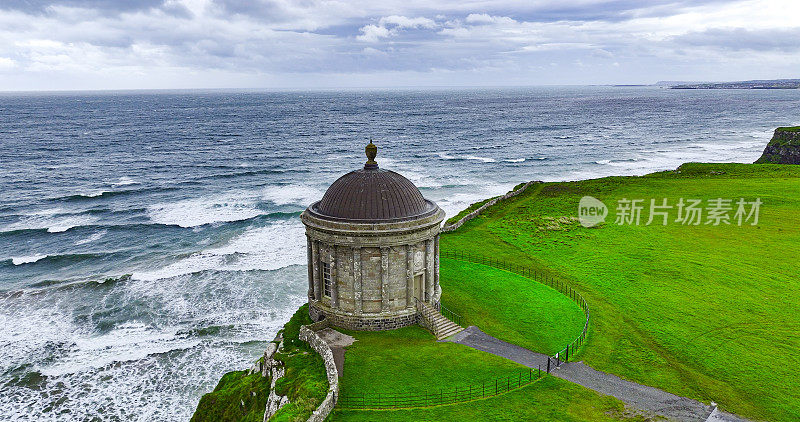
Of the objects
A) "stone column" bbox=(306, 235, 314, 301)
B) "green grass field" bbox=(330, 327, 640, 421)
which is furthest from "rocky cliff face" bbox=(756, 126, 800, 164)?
"stone column" bbox=(306, 235, 314, 301)

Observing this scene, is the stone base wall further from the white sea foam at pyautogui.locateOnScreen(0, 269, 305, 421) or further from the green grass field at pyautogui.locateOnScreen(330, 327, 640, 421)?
the white sea foam at pyautogui.locateOnScreen(0, 269, 305, 421)

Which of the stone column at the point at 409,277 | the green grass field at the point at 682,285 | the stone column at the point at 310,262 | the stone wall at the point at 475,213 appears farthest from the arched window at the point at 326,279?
the stone wall at the point at 475,213

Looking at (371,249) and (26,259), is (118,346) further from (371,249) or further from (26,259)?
(26,259)

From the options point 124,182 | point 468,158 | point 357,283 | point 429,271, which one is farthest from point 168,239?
point 468,158

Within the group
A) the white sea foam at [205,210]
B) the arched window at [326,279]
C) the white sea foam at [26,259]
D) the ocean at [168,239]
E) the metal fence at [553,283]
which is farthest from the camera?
the white sea foam at [205,210]

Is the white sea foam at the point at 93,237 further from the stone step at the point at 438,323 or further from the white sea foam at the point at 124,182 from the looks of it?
the stone step at the point at 438,323
